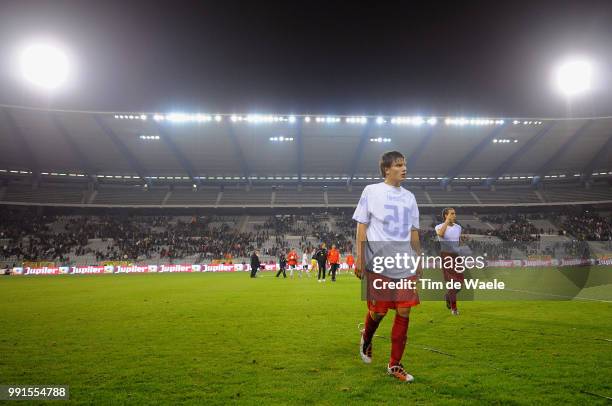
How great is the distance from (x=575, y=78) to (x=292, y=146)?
94.5ft

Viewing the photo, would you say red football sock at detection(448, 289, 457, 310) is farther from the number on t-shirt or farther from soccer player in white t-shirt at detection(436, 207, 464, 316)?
the number on t-shirt

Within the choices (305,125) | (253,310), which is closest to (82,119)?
(305,125)

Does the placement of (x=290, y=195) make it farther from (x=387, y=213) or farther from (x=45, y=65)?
(x=387, y=213)

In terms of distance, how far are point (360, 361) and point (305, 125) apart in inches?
1583

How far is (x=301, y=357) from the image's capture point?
505 cm

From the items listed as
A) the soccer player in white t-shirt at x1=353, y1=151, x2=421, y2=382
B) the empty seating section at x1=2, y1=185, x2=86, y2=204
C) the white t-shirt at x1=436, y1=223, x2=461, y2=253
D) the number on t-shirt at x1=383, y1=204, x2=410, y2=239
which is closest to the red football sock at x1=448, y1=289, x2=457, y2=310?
the white t-shirt at x1=436, y1=223, x2=461, y2=253

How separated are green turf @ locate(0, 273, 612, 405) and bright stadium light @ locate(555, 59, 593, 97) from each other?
3070 centimetres

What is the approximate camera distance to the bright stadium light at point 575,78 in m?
32.9

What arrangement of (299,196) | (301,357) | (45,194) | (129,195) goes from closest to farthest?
(301,357) → (45,194) → (129,195) → (299,196)

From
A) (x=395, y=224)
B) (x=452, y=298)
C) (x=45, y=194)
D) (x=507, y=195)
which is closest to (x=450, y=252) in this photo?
(x=452, y=298)

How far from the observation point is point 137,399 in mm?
3543

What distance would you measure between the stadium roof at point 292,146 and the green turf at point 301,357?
35325 millimetres

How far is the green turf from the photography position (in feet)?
12.1

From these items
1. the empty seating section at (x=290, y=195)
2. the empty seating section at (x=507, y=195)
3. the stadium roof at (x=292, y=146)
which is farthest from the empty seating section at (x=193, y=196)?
the empty seating section at (x=507, y=195)
